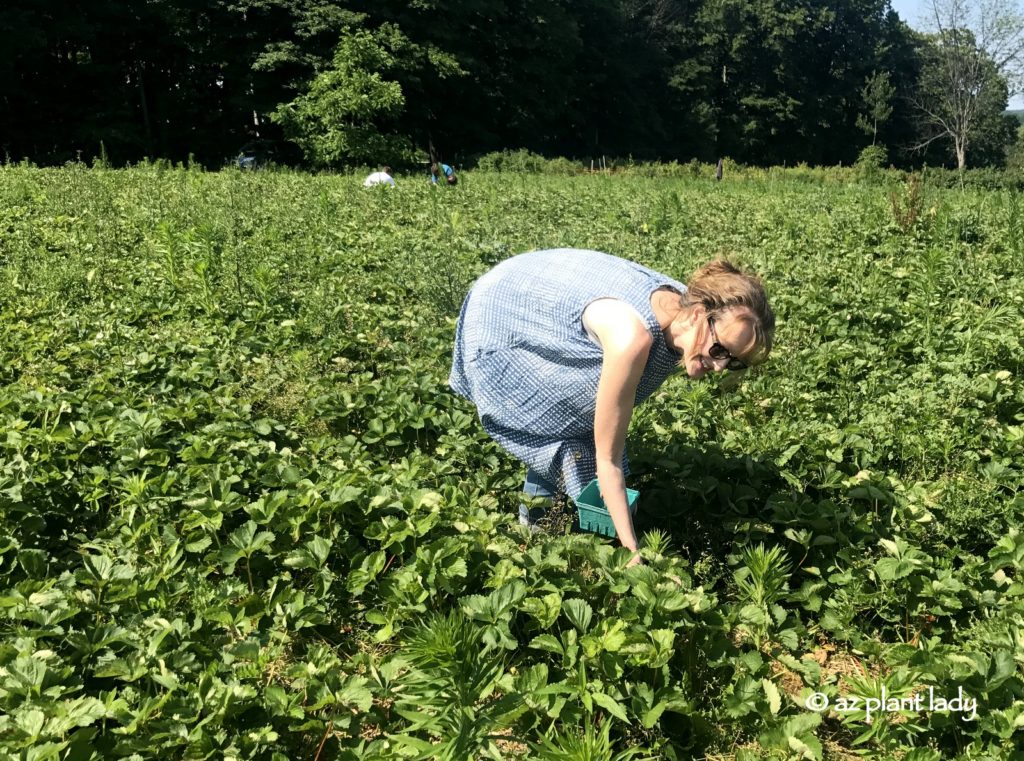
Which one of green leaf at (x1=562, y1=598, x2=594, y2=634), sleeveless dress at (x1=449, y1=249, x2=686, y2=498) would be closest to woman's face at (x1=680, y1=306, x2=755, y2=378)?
sleeveless dress at (x1=449, y1=249, x2=686, y2=498)

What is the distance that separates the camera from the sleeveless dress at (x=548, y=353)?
9.09 ft

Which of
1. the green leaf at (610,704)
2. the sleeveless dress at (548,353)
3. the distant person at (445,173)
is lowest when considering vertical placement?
the green leaf at (610,704)

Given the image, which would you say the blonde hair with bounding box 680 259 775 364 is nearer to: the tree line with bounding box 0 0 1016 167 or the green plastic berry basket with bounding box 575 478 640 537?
the green plastic berry basket with bounding box 575 478 640 537

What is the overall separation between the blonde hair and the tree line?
70.9 ft

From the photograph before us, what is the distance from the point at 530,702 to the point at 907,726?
1019 mm

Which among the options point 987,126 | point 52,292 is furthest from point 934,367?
point 987,126

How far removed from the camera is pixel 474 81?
37031 millimetres

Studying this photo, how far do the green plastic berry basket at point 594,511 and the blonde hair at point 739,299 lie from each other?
2.28 feet

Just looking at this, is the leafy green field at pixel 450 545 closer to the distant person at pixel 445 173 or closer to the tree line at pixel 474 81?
the distant person at pixel 445 173

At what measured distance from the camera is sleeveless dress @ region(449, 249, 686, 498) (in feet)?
9.09

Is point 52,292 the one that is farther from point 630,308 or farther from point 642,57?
point 642,57

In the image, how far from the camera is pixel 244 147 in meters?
32.7

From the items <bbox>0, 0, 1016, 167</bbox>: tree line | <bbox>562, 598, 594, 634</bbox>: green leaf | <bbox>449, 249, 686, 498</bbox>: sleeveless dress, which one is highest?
<bbox>0, 0, 1016, 167</bbox>: tree line

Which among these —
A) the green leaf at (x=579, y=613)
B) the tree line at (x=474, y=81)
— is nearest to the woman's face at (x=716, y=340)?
the green leaf at (x=579, y=613)
